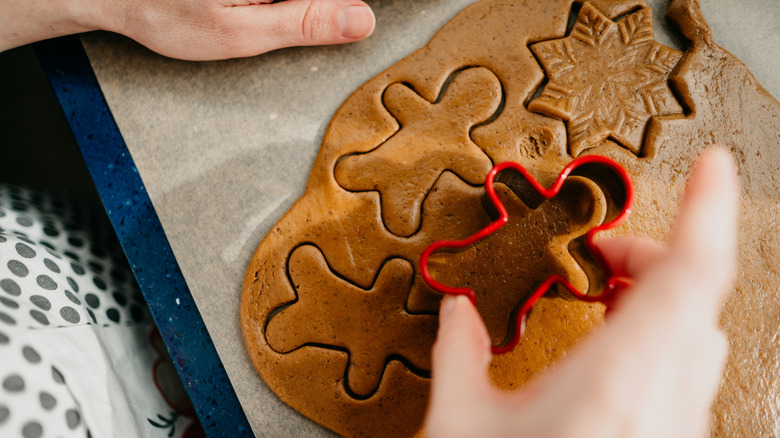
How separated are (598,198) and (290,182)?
78cm

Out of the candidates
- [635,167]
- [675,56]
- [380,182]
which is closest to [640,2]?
[675,56]

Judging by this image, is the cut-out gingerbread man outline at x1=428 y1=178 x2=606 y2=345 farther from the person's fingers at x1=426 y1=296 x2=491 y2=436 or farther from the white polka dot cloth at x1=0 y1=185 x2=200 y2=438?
the white polka dot cloth at x1=0 y1=185 x2=200 y2=438

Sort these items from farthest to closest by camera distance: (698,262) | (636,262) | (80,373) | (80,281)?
(80,281) → (80,373) → (636,262) → (698,262)

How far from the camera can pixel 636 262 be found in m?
0.84

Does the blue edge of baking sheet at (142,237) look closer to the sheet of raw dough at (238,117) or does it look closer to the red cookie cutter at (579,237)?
the sheet of raw dough at (238,117)

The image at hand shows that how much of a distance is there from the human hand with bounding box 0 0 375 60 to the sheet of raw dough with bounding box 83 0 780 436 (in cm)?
6

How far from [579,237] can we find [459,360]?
17.2 inches

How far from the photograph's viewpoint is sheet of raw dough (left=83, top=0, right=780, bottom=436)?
3.62ft

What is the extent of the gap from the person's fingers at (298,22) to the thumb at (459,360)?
744mm

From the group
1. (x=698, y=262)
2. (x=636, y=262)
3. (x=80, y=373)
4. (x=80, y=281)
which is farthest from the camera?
(x=80, y=281)

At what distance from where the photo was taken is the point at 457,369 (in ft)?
2.34

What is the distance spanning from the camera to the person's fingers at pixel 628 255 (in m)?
0.84

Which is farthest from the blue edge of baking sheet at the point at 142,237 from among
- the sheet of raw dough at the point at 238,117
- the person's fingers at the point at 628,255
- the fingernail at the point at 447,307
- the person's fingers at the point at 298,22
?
the person's fingers at the point at 628,255

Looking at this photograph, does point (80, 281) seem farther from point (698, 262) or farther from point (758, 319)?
point (758, 319)
